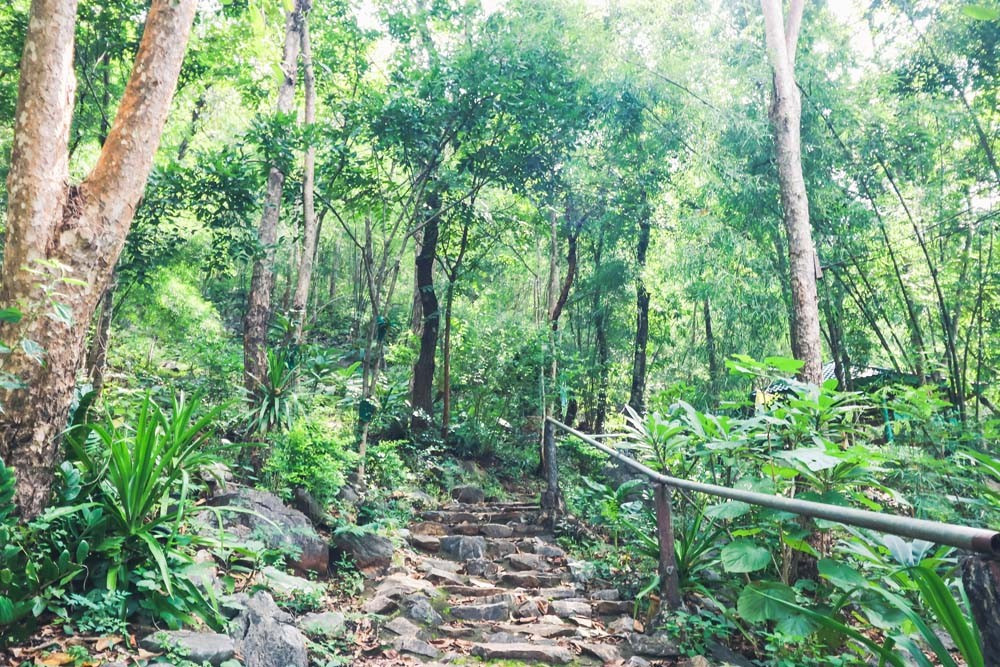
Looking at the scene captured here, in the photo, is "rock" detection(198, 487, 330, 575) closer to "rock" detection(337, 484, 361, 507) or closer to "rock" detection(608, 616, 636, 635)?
"rock" detection(337, 484, 361, 507)

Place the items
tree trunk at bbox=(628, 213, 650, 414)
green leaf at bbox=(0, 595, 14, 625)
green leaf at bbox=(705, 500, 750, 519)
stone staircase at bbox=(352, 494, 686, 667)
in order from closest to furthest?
green leaf at bbox=(0, 595, 14, 625), green leaf at bbox=(705, 500, 750, 519), stone staircase at bbox=(352, 494, 686, 667), tree trunk at bbox=(628, 213, 650, 414)

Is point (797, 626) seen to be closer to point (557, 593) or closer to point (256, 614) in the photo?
point (557, 593)

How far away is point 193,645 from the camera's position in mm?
2127

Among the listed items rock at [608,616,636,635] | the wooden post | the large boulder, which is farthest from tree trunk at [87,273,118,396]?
the wooden post

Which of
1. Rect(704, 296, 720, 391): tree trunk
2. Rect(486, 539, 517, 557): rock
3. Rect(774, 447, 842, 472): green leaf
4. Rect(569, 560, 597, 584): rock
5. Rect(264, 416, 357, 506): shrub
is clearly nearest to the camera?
Rect(774, 447, 842, 472): green leaf

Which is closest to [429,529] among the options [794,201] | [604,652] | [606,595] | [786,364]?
[606,595]

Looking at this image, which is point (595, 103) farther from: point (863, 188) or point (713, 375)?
point (713, 375)

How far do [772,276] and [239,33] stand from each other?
25.6 feet

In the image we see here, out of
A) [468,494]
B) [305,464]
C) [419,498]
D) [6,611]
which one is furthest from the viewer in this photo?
[468,494]

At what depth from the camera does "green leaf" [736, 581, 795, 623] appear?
6.40 ft

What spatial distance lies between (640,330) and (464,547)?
691cm

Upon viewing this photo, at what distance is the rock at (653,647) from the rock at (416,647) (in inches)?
36.3

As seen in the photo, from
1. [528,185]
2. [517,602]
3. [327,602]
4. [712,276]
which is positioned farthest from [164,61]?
[712,276]

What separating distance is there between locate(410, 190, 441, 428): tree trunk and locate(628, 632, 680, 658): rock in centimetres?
617
